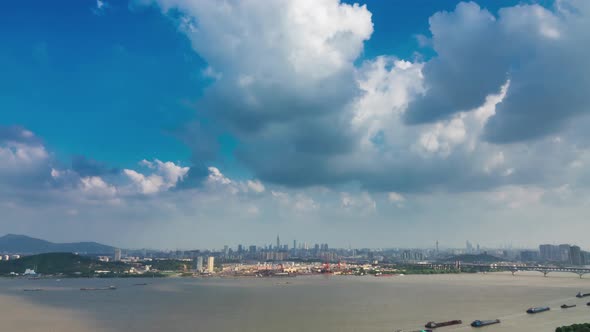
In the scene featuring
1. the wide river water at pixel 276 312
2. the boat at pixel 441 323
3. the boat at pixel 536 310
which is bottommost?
the wide river water at pixel 276 312

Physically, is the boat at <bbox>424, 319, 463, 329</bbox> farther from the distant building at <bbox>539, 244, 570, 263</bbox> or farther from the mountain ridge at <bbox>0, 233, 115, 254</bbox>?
the mountain ridge at <bbox>0, 233, 115, 254</bbox>

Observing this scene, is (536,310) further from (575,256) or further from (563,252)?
(563,252)

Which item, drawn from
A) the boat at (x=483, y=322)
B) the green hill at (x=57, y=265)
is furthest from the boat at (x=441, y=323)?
the green hill at (x=57, y=265)

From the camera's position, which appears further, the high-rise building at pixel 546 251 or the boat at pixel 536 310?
the high-rise building at pixel 546 251

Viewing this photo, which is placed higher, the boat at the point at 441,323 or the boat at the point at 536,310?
the boat at the point at 441,323

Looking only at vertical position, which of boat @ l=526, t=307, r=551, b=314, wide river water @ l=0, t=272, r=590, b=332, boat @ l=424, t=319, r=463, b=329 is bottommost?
wide river water @ l=0, t=272, r=590, b=332

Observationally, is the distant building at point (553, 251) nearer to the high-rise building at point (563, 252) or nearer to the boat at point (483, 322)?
the high-rise building at point (563, 252)

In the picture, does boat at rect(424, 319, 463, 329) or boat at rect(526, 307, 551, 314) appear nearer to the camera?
boat at rect(424, 319, 463, 329)

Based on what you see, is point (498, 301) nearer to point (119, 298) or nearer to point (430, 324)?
point (430, 324)

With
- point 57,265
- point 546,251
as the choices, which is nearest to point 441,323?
point 57,265

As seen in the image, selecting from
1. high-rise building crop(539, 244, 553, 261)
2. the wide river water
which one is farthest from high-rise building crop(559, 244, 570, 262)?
the wide river water
